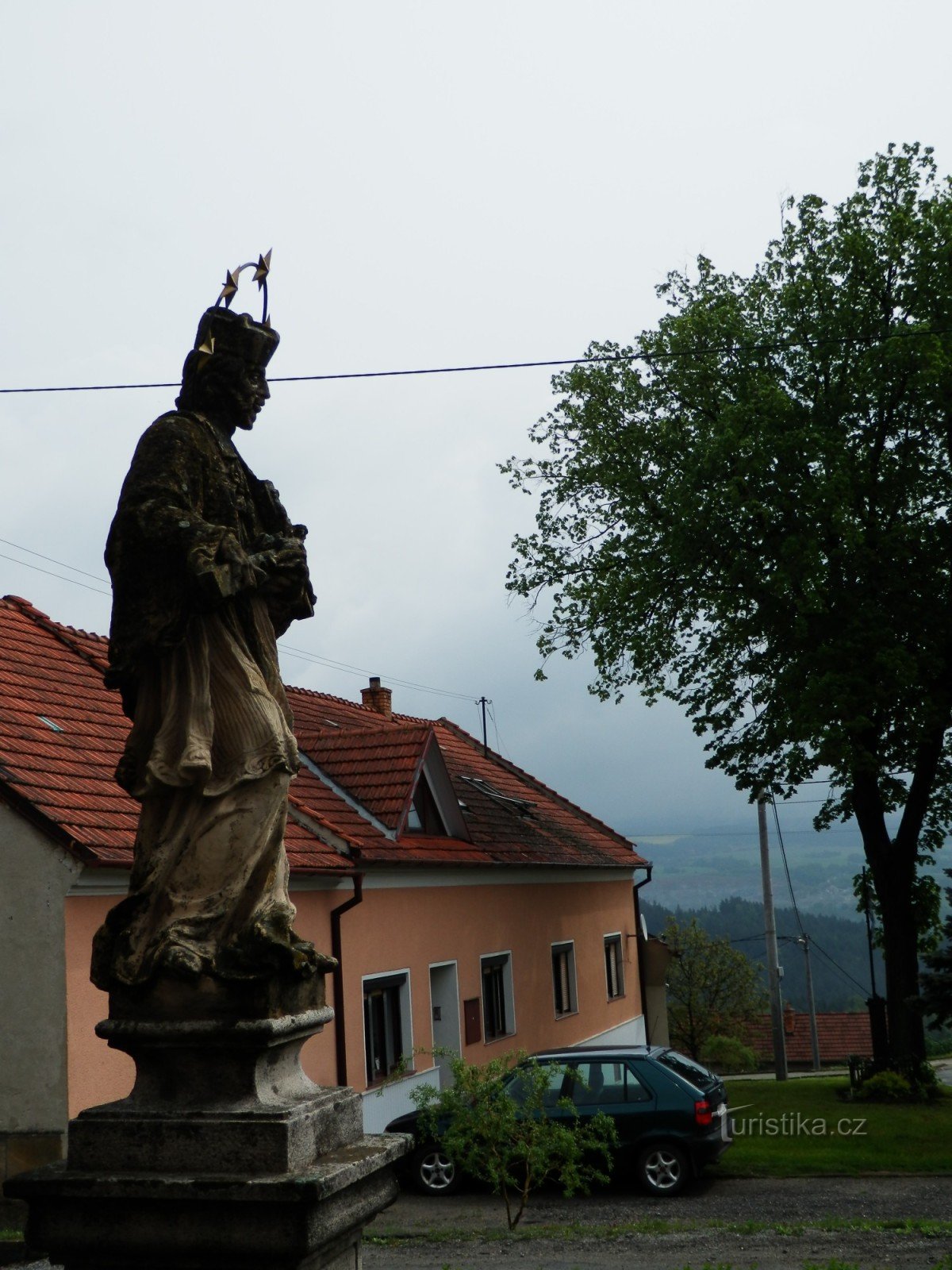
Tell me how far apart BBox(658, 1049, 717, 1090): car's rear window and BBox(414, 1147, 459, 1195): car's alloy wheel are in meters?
2.61

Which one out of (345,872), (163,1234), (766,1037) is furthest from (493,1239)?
(766,1037)

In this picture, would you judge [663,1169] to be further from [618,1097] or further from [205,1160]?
[205,1160]

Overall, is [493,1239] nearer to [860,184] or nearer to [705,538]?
[705,538]

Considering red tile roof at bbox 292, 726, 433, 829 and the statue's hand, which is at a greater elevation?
red tile roof at bbox 292, 726, 433, 829

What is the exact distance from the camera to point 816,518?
863 inches

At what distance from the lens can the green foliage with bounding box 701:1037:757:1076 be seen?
45.8m

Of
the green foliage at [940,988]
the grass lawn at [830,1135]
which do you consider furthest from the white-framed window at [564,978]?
the green foliage at [940,988]

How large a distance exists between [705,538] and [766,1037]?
4262 centimetres

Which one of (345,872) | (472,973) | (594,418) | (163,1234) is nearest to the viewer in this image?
(163,1234)

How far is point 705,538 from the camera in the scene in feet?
74.4

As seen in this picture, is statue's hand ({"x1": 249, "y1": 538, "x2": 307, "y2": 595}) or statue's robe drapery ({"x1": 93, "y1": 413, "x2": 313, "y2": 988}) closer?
statue's robe drapery ({"x1": 93, "y1": 413, "x2": 313, "y2": 988})

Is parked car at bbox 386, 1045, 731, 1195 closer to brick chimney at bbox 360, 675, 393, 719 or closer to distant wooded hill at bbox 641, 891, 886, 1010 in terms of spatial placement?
brick chimney at bbox 360, 675, 393, 719

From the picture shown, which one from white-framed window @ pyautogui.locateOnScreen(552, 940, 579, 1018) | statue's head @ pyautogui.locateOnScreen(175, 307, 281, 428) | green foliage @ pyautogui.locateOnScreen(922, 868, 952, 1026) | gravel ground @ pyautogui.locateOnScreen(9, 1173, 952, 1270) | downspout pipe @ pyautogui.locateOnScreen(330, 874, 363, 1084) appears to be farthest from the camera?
white-framed window @ pyautogui.locateOnScreen(552, 940, 579, 1018)

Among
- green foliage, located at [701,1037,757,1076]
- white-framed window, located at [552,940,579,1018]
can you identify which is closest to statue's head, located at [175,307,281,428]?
Answer: white-framed window, located at [552,940,579,1018]
